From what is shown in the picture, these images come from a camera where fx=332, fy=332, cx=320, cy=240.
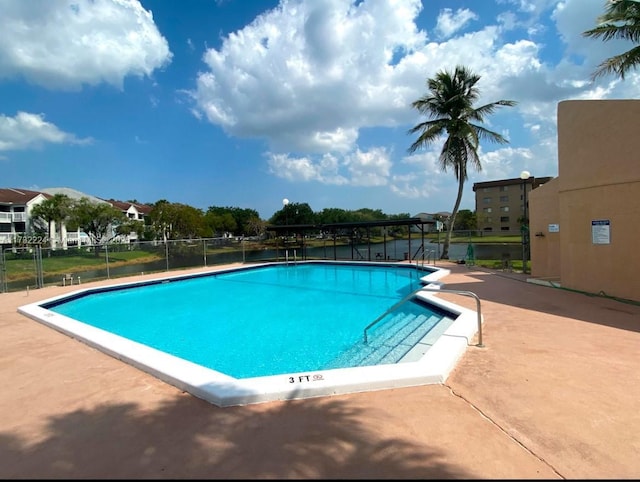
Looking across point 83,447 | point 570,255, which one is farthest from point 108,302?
point 570,255

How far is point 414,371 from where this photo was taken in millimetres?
3688

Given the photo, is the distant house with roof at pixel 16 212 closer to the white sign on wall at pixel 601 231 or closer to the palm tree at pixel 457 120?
the palm tree at pixel 457 120

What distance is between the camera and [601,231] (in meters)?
7.80

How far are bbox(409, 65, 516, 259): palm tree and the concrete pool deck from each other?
1451cm

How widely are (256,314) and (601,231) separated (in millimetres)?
8812

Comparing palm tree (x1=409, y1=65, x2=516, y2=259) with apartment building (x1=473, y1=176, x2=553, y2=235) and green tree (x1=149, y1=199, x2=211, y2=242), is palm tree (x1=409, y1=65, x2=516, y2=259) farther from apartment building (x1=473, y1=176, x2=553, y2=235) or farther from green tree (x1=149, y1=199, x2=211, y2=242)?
apartment building (x1=473, y1=176, x2=553, y2=235)

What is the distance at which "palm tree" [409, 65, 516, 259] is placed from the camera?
1712 cm

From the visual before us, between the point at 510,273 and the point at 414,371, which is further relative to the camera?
the point at 510,273

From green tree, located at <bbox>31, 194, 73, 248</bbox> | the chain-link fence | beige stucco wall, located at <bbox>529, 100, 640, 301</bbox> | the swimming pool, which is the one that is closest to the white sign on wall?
beige stucco wall, located at <bbox>529, 100, 640, 301</bbox>

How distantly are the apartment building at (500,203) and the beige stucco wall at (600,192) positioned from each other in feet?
146

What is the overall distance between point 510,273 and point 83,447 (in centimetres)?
1302

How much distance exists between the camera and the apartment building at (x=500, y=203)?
51.6 m

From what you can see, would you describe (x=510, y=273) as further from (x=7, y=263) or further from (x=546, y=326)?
(x=7, y=263)

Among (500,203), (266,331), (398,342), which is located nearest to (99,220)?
(266,331)
